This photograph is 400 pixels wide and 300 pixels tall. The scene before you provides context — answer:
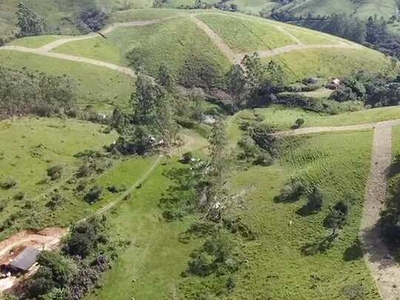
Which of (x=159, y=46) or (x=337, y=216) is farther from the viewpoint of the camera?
(x=159, y=46)

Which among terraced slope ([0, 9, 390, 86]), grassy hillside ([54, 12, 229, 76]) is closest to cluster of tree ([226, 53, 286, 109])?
terraced slope ([0, 9, 390, 86])

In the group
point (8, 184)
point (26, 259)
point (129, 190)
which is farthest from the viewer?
point (129, 190)

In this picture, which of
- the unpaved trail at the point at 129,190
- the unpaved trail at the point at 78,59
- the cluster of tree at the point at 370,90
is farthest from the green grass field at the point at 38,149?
the cluster of tree at the point at 370,90

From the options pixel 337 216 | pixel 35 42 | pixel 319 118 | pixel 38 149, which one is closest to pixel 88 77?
pixel 35 42

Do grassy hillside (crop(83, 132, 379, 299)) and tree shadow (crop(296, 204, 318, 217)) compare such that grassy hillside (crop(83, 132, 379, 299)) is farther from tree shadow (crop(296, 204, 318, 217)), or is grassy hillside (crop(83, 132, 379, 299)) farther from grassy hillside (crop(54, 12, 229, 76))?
grassy hillside (crop(54, 12, 229, 76))

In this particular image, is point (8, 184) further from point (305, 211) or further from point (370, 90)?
point (370, 90)

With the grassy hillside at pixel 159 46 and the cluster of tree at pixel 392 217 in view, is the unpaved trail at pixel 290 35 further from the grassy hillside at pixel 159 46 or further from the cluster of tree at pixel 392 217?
the cluster of tree at pixel 392 217
